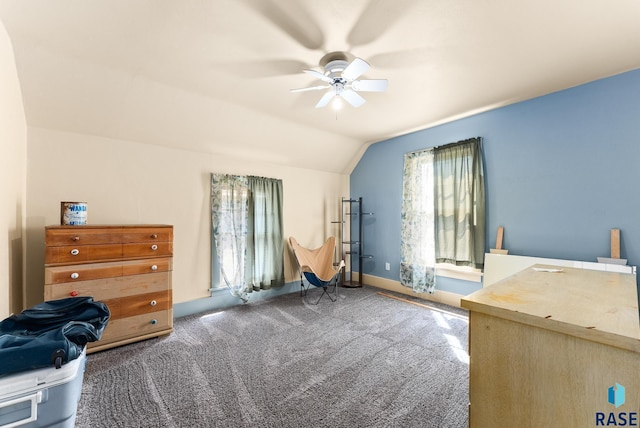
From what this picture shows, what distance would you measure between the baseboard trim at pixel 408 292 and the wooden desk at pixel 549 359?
2629mm

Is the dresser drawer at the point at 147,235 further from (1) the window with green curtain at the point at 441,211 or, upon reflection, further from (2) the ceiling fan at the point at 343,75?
(1) the window with green curtain at the point at 441,211

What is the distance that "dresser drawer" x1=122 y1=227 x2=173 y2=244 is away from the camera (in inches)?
96.7

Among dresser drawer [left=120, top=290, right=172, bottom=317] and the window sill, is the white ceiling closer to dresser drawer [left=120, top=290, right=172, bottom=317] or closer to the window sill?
dresser drawer [left=120, top=290, right=172, bottom=317]

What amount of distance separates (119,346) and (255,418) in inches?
65.3

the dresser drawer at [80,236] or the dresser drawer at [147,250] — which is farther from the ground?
the dresser drawer at [80,236]

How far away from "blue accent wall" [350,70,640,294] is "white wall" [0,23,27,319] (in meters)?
3.55

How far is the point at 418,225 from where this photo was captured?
3883mm

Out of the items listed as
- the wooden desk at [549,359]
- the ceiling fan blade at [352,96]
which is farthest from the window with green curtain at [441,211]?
the wooden desk at [549,359]

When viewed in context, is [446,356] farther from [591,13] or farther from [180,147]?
[180,147]

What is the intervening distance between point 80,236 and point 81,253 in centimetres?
15

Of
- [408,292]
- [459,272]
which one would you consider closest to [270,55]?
[459,272]

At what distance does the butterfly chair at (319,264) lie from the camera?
12.5 feet

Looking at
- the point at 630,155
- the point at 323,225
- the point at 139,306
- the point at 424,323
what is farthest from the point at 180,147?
the point at 630,155

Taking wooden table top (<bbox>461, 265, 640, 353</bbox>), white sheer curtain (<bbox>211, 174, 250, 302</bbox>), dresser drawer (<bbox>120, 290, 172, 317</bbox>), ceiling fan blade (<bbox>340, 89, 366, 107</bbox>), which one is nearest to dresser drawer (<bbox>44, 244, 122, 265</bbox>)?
dresser drawer (<bbox>120, 290, 172, 317</bbox>)
